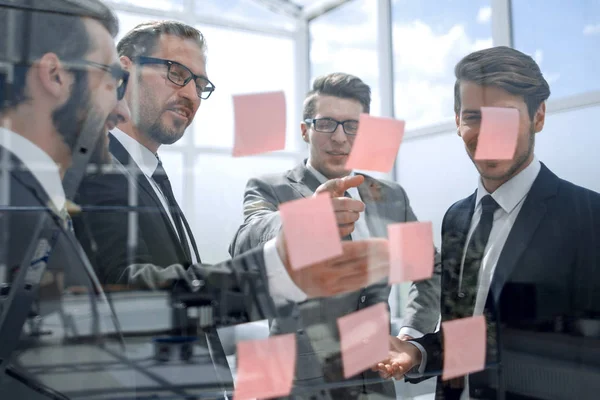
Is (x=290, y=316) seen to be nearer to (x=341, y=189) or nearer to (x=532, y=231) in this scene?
(x=341, y=189)

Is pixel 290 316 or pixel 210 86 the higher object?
pixel 210 86

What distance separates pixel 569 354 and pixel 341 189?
61cm

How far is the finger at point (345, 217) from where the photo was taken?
2.19ft

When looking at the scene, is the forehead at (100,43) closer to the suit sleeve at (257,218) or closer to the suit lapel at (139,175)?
the suit lapel at (139,175)

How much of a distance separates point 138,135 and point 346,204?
0.30 metres

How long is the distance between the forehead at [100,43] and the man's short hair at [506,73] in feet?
1.86

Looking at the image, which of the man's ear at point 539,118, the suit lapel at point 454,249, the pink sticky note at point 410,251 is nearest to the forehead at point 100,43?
the pink sticky note at point 410,251

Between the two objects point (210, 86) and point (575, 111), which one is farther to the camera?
point (575, 111)

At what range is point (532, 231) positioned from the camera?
86 cm

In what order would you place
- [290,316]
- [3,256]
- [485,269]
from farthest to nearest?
[485,269], [290,316], [3,256]

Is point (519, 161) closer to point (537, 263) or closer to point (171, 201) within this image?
point (537, 263)

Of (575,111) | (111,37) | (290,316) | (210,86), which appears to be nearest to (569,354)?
(575,111)

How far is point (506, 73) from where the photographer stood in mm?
850

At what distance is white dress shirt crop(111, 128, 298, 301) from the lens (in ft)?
2.11
